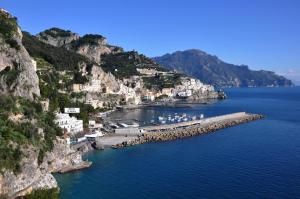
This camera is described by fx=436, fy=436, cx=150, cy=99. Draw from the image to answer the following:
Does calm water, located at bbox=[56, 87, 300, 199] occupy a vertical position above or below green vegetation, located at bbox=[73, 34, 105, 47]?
below

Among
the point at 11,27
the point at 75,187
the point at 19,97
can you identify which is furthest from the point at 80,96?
the point at 75,187

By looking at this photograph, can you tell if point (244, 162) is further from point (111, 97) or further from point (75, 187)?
point (111, 97)

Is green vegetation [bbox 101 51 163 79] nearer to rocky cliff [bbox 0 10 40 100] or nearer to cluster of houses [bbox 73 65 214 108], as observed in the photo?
cluster of houses [bbox 73 65 214 108]

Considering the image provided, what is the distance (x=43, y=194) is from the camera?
1526 inches

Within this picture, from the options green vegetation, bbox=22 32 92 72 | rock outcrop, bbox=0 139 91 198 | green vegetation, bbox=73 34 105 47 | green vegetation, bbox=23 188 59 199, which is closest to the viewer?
rock outcrop, bbox=0 139 91 198

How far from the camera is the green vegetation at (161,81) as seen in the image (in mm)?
155375

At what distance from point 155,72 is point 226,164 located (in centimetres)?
12312

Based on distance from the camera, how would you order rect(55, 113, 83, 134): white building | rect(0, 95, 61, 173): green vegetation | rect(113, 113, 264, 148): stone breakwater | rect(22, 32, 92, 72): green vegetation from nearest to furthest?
rect(0, 95, 61, 173): green vegetation < rect(55, 113, 83, 134): white building < rect(113, 113, 264, 148): stone breakwater < rect(22, 32, 92, 72): green vegetation

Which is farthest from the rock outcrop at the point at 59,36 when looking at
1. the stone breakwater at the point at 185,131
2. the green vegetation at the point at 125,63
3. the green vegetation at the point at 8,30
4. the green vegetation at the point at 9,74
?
the green vegetation at the point at 9,74

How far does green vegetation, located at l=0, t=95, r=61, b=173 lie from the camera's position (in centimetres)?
3859

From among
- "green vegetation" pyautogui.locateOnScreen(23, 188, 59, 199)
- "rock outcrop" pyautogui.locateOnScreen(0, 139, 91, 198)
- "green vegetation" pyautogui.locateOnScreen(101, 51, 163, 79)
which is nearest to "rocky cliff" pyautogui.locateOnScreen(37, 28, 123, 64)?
"green vegetation" pyautogui.locateOnScreen(101, 51, 163, 79)

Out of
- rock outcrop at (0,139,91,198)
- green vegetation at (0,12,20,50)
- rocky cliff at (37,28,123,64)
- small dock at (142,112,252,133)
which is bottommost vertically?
rock outcrop at (0,139,91,198)

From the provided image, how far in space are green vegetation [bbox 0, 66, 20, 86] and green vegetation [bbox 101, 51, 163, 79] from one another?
91766 millimetres

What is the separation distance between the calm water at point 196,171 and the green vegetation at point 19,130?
5.08 metres
